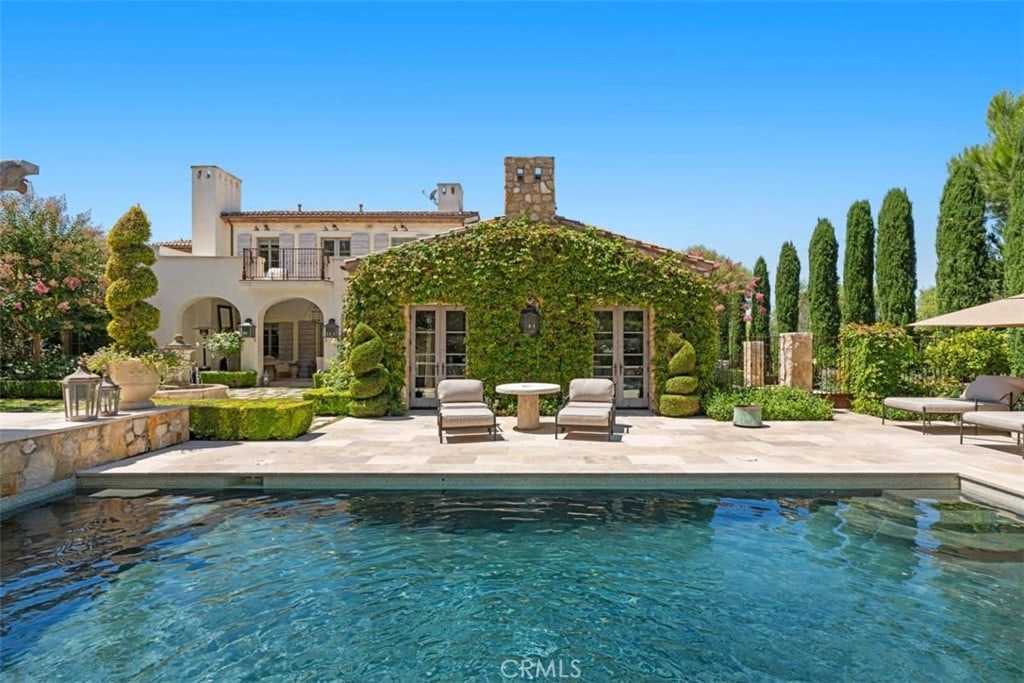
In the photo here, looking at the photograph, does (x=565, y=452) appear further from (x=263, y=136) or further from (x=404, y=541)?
(x=263, y=136)

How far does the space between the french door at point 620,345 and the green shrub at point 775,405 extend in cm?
171

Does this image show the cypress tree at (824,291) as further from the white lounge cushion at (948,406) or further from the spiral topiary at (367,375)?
the spiral topiary at (367,375)

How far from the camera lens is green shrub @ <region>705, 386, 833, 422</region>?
12.5m

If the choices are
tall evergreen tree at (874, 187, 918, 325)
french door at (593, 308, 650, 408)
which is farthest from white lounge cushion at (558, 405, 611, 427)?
tall evergreen tree at (874, 187, 918, 325)

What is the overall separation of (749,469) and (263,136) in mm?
14183

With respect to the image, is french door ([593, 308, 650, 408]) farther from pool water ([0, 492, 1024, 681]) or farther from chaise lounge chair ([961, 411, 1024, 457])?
pool water ([0, 492, 1024, 681])

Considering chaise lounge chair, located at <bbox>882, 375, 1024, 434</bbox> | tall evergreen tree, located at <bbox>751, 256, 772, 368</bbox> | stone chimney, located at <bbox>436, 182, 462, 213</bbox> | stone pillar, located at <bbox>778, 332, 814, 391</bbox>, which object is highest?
stone chimney, located at <bbox>436, 182, 462, 213</bbox>

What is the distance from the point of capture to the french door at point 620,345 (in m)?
13.9

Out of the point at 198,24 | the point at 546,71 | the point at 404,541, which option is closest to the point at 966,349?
the point at 546,71

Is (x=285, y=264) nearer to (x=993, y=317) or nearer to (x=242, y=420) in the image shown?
(x=242, y=420)

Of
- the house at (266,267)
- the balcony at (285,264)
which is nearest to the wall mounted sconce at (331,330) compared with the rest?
the house at (266,267)

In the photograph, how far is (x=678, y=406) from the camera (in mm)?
12922

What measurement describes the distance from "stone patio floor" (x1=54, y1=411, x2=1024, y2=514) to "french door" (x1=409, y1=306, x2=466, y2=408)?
3.27 m

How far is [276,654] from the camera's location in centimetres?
397
